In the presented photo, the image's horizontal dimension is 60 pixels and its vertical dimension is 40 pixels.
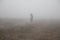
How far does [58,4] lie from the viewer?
1.60 metres

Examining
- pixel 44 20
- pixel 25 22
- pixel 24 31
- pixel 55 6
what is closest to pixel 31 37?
pixel 24 31

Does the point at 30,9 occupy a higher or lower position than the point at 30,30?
higher

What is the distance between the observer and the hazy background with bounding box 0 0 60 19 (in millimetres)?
1585

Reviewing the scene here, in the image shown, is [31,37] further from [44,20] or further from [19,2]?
[19,2]

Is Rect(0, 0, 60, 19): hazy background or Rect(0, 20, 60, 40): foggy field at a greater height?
Rect(0, 0, 60, 19): hazy background

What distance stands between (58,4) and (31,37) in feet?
2.96

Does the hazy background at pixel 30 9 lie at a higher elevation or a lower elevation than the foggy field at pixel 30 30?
higher

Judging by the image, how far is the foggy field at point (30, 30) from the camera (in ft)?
5.07

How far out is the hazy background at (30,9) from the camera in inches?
62.4

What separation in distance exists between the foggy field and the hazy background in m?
0.13

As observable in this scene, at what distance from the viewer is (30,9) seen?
62.4 inches

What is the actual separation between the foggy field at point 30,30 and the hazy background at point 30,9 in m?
0.13

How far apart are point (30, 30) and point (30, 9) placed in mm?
442

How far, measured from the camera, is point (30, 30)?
1558 millimetres
